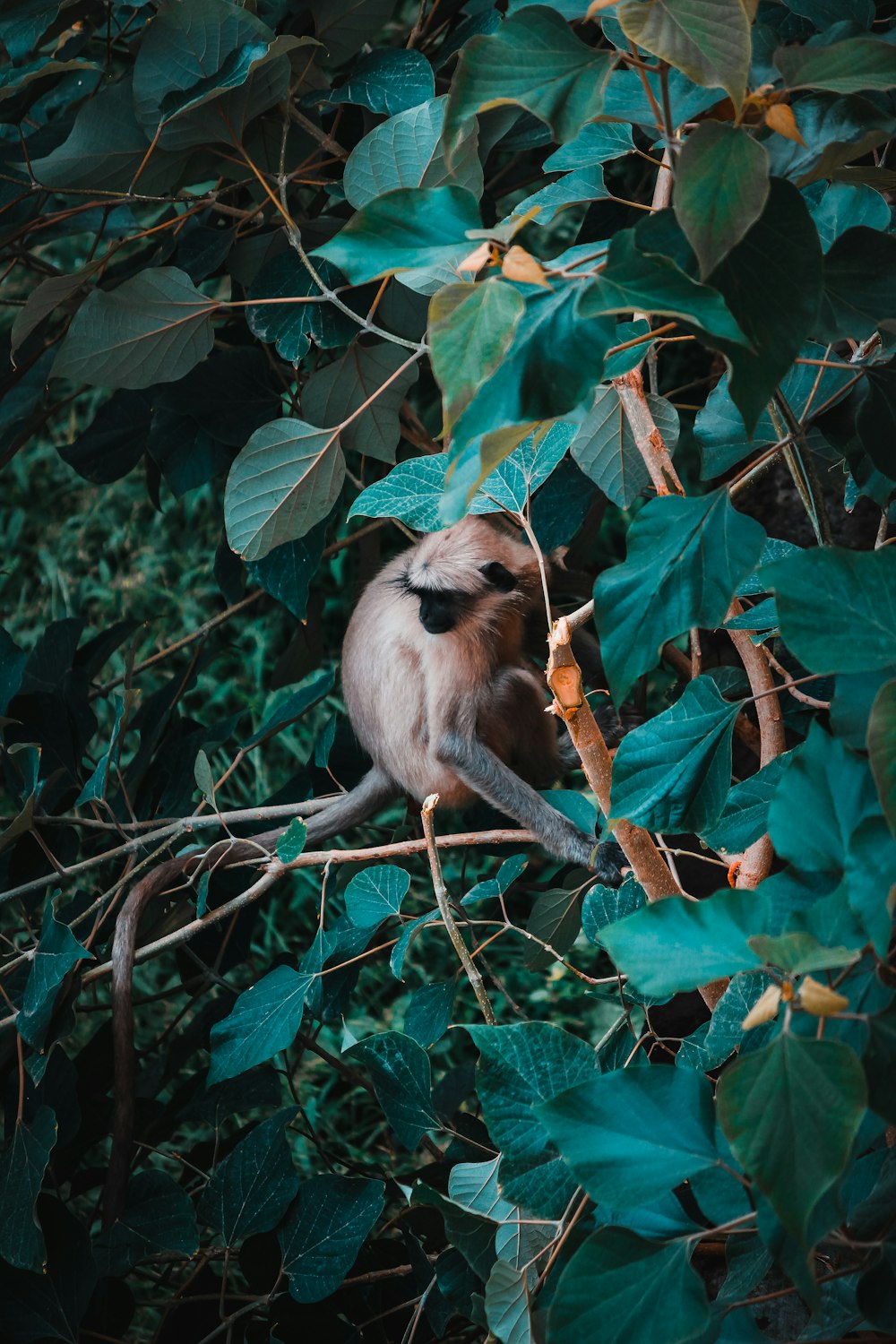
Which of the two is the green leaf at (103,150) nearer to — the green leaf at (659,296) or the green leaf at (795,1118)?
the green leaf at (659,296)

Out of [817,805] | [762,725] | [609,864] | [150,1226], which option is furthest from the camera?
Result: [609,864]

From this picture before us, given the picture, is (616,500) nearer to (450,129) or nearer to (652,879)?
(652,879)

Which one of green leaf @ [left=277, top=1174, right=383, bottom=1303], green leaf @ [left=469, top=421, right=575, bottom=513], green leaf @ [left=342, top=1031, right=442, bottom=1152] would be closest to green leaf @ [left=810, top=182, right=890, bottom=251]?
green leaf @ [left=469, top=421, right=575, bottom=513]

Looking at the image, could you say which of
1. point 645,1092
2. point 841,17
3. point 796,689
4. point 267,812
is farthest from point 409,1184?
point 841,17

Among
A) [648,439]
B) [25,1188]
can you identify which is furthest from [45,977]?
[648,439]

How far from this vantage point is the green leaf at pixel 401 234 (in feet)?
1.82

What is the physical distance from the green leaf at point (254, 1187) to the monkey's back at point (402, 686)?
0.72 metres

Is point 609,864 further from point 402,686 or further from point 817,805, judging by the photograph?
point 817,805

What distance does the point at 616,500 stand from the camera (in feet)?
3.50

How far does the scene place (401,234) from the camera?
0.56 m

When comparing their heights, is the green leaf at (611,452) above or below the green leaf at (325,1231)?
above

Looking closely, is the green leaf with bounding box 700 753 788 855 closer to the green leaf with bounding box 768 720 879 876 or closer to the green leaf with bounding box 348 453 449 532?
the green leaf with bounding box 768 720 879 876

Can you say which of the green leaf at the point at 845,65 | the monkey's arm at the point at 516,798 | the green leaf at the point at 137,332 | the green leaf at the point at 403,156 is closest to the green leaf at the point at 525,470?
the green leaf at the point at 403,156

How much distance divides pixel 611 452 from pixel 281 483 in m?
0.32
